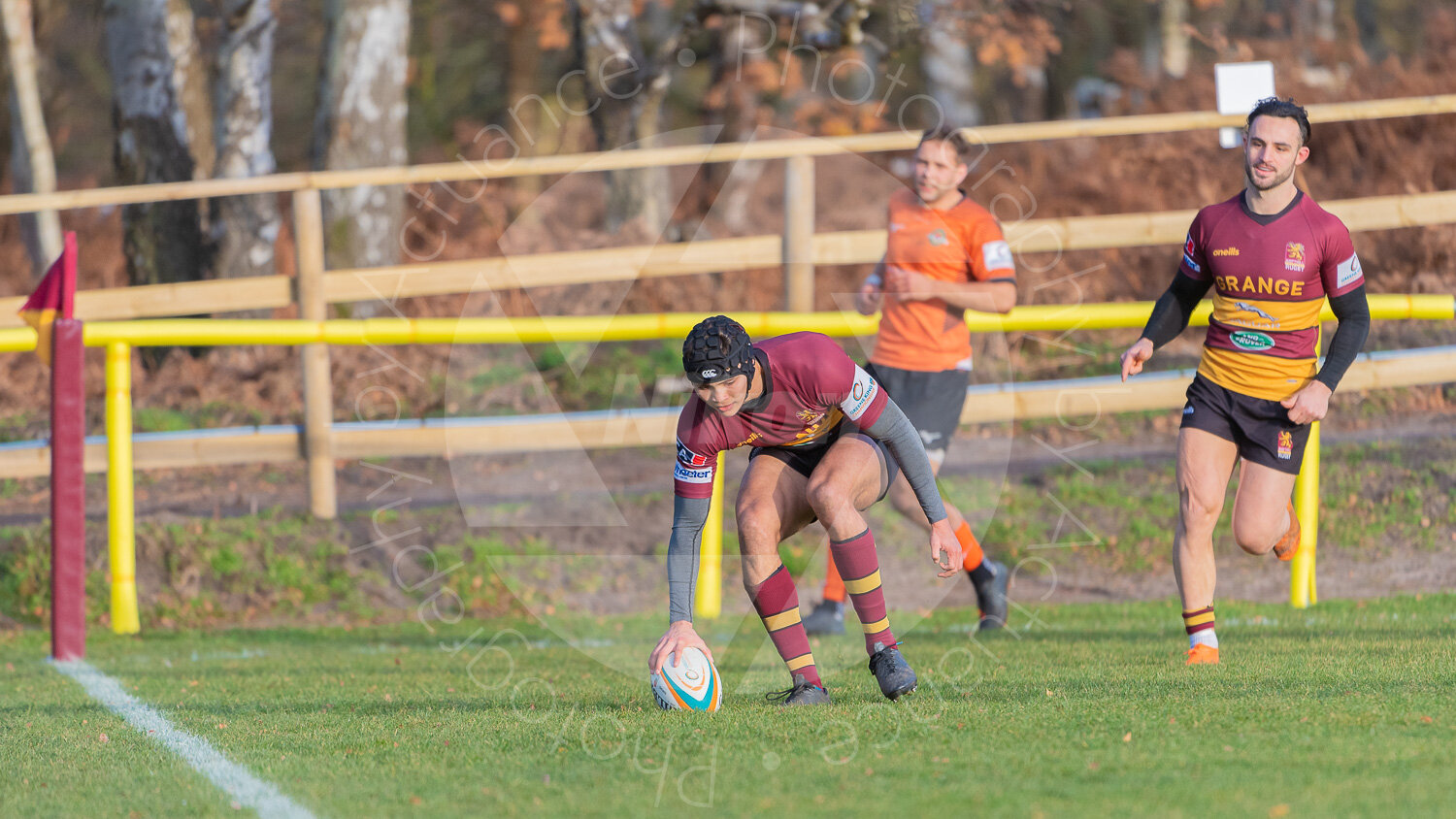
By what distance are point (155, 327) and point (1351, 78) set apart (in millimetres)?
10560

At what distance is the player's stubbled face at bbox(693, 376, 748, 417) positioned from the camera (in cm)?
432

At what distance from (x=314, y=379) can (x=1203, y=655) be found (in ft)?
17.6

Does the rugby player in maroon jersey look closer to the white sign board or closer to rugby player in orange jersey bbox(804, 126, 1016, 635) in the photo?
rugby player in orange jersey bbox(804, 126, 1016, 635)

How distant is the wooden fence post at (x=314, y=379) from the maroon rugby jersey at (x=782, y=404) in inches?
168

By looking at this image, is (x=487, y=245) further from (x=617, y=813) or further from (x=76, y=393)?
(x=617, y=813)

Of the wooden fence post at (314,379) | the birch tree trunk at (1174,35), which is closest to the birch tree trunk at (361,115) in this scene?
the wooden fence post at (314,379)

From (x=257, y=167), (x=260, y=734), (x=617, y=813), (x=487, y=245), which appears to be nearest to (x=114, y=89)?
(x=257, y=167)

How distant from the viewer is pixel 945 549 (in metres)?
4.57

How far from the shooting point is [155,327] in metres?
7.11

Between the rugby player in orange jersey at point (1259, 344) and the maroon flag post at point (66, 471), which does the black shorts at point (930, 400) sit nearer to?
the rugby player in orange jersey at point (1259, 344)

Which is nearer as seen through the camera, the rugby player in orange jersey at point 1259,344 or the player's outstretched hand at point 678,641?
the player's outstretched hand at point 678,641

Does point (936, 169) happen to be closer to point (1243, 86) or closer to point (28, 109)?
point (1243, 86)

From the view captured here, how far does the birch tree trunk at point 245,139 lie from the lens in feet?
39.9

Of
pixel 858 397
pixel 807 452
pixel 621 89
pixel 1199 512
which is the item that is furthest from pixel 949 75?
pixel 858 397
